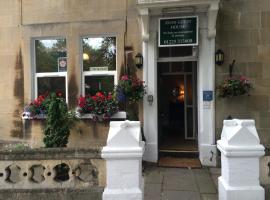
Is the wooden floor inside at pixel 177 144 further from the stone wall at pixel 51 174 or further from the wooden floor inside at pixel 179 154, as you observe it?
the stone wall at pixel 51 174

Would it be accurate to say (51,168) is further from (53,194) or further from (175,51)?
(175,51)

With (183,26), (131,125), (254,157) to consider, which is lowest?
(254,157)

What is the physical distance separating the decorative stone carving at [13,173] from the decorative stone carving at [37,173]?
0.68 feet

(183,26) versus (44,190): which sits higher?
(183,26)

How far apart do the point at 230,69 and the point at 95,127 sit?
11.7 ft

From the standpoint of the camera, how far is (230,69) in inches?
294

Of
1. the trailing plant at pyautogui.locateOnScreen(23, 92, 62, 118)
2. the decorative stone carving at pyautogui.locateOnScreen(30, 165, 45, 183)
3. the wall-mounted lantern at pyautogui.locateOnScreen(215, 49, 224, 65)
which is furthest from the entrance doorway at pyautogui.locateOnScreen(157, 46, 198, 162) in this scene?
the decorative stone carving at pyautogui.locateOnScreen(30, 165, 45, 183)

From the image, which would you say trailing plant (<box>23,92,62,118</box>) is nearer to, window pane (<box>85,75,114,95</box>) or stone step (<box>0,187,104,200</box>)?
window pane (<box>85,75,114,95</box>)

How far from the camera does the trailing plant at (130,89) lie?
7.55 meters

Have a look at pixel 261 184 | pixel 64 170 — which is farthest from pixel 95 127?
pixel 261 184

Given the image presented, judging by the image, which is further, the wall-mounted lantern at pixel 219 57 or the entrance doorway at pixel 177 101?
the entrance doorway at pixel 177 101

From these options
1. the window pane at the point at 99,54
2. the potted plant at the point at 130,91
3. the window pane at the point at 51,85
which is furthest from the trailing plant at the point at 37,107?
the potted plant at the point at 130,91

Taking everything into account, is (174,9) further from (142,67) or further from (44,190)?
(44,190)

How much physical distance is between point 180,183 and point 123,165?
2.20 metres
